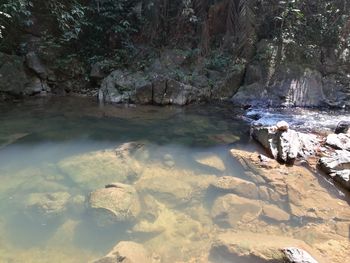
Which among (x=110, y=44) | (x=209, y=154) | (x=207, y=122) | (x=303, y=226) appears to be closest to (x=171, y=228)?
(x=303, y=226)

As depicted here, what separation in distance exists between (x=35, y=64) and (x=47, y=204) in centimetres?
540

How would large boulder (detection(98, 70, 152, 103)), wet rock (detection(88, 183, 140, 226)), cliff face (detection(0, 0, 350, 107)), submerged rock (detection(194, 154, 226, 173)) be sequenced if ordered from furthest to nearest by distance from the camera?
cliff face (detection(0, 0, 350, 107)) → large boulder (detection(98, 70, 152, 103)) → submerged rock (detection(194, 154, 226, 173)) → wet rock (detection(88, 183, 140, 226))

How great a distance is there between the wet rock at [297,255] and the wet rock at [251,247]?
0.16 ft

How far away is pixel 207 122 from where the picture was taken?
6895 millimetres

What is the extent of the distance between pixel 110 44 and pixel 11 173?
5.50 m

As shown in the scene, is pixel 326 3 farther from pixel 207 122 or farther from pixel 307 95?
pixel 207 122

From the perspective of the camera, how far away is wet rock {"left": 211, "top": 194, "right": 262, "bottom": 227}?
3719 mm

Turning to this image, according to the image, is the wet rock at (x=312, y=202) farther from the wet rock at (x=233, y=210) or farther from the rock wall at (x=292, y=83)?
the rock wall at (x=292, y=83)

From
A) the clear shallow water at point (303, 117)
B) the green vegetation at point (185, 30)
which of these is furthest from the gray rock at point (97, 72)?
the clear shallow water at point (303, 117)

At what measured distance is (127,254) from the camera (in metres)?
2.94

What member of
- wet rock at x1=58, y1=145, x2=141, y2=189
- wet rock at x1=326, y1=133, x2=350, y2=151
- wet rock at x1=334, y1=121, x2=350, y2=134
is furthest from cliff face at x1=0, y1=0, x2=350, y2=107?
wet rock at x1=58, y1=145, x2=141, y2=189

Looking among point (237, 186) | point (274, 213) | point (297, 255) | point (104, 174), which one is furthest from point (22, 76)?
point (297, 255)

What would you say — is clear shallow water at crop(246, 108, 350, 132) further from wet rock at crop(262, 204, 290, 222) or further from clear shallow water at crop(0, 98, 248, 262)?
wet rock at crop(262, 204, 290, 222)

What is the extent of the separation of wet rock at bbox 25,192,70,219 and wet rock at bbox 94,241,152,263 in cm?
100
